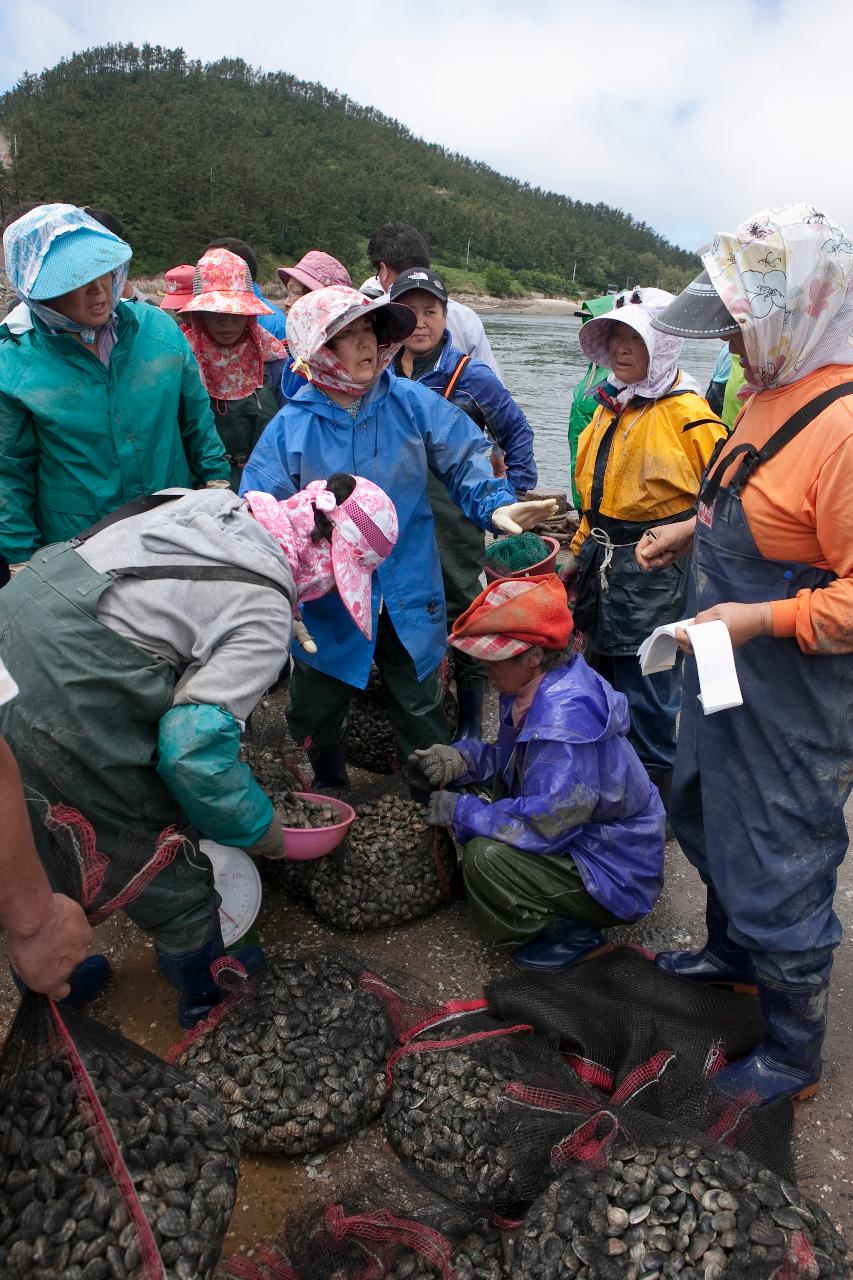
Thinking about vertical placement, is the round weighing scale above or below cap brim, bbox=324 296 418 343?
below

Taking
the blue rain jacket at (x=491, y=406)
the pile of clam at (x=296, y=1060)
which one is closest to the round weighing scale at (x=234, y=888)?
the pile of clam at (x=296, y=1060)

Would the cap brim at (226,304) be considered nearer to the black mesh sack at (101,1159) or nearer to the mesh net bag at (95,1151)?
the mesh net bag at (95,1151)

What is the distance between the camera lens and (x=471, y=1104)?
2051 millimetres

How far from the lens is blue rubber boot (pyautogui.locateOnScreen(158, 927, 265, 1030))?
7.82 ft

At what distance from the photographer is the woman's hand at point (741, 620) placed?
1.86 metres

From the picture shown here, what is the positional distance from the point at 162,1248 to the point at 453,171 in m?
142

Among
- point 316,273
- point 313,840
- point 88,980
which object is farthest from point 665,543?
point 316,273

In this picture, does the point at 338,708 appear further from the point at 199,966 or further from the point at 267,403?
the point at 267,403

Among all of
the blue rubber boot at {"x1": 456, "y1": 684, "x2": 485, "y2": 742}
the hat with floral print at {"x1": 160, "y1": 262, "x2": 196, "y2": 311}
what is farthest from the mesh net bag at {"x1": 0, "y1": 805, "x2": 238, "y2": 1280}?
the hat with floral print at {"x1": 160, "y1": 262, "x2": 196, "y2": 311}

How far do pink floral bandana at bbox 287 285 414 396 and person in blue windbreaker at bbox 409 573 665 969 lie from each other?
1.02 metres

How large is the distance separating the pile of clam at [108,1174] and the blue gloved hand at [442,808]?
1228 millimetres

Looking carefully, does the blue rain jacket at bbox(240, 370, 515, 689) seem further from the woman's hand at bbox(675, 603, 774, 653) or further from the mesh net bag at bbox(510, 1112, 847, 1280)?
the mesh net bag at bbox(510, 1112, 847, 1280)

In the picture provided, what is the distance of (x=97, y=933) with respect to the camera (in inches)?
116

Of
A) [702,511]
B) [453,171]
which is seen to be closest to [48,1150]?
[702,511]
